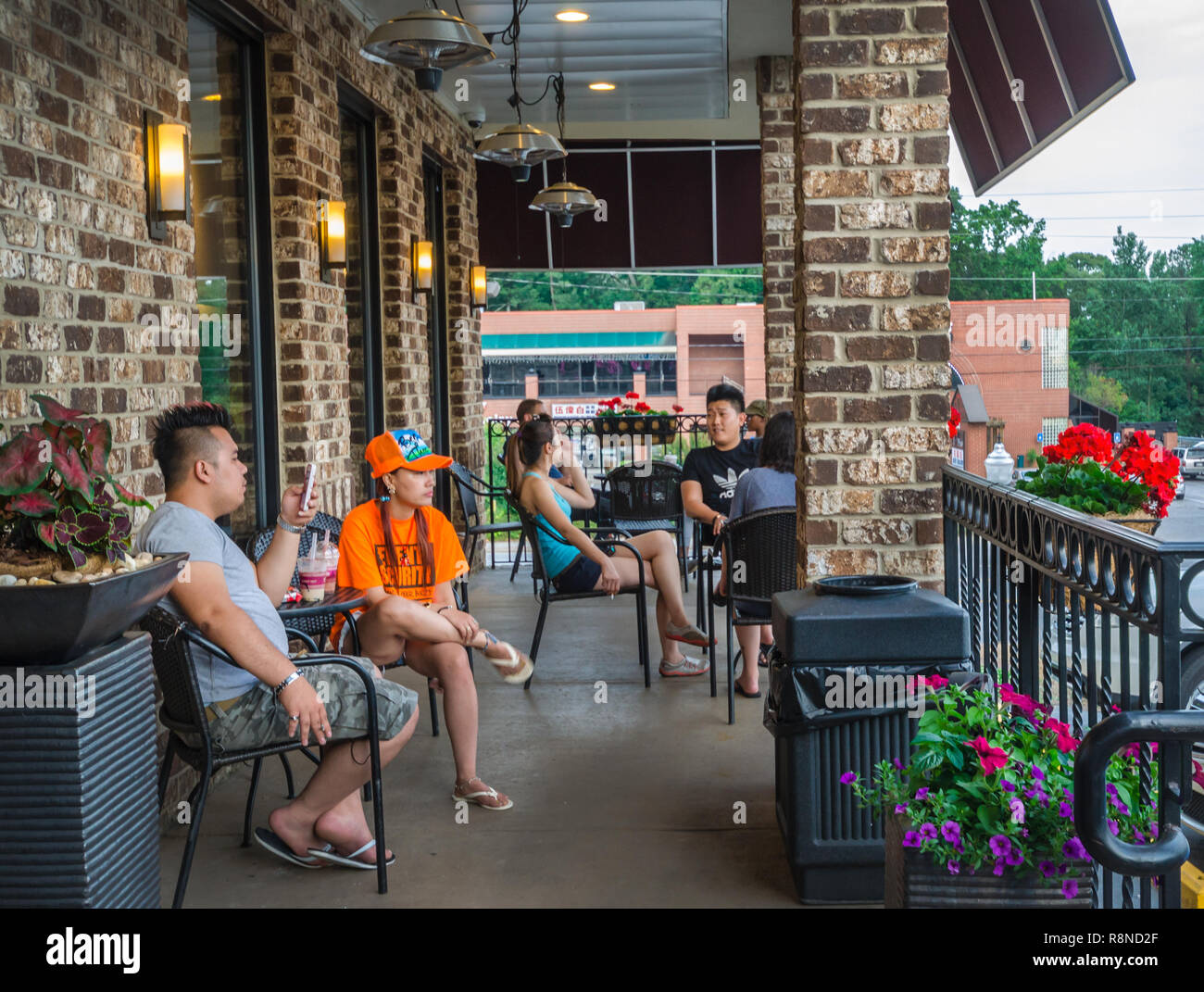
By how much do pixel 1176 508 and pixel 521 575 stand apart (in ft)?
15.0

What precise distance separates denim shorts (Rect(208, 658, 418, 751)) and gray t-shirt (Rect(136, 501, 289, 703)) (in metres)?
0.05

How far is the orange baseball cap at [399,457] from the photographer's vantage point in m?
3.71

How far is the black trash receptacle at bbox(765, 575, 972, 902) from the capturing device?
8.75ft

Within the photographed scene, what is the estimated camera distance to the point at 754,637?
471 centimetres

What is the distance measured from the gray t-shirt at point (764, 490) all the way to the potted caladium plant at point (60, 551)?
2.71m

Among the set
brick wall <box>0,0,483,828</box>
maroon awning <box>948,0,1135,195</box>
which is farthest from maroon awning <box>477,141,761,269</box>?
brick wall <box>0,0,483,828</box>

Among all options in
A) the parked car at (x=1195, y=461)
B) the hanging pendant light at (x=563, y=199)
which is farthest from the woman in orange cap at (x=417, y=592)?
the parked car at (x=1195, y=461)

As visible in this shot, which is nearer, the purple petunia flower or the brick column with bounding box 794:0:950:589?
the purple petunia flower

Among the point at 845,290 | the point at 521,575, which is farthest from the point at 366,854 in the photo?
the point at 521,575

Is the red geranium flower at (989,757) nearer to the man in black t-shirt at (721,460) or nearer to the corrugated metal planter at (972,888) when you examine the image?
the corrugated metal planter at (972,888)

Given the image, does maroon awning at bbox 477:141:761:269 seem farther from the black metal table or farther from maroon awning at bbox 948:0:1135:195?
the black metal table

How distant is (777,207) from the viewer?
24.8 feet

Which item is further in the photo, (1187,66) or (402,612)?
(1187,66)
